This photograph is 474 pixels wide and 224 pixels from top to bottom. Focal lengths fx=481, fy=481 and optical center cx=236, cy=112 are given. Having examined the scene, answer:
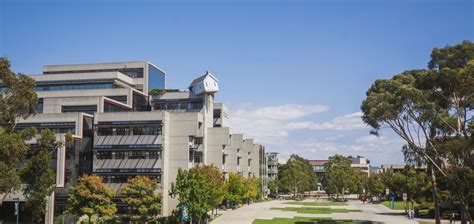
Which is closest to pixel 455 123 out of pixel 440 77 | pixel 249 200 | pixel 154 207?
pixel 440 77

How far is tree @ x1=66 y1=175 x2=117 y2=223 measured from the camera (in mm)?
54750

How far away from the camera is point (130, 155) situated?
233ft

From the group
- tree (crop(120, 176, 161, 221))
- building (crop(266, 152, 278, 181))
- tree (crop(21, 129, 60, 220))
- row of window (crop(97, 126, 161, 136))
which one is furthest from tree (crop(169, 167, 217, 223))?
building (crop(266, 152, 278, 181))

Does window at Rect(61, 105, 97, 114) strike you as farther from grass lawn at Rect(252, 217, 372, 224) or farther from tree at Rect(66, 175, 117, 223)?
grass lawn at Rect(252, 217, 372, 224)

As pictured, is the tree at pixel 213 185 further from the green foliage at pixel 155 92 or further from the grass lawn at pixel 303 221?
the green foliage at pixel 155 92

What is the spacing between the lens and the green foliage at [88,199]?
54.8 m

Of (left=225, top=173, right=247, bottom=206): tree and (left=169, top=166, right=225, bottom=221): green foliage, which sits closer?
(left=169, top=166, right=225, bottom=221): green foliage

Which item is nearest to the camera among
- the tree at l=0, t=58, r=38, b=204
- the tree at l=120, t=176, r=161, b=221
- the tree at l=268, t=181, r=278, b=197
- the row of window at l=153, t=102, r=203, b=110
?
the tree at l=0, t=58, r=38, b=204

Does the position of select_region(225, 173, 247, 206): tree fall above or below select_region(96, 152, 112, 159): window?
below

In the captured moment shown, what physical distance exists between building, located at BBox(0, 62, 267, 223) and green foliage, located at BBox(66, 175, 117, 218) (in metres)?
5.76

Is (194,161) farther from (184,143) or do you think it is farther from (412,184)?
(412,184)

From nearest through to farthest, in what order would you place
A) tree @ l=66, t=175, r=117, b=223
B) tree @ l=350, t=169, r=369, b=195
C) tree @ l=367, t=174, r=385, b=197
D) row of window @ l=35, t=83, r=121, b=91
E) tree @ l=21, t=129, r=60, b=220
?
tree @ l=21, t=129, r=60, b=220 → tree @ l=66, t=175, r=117, b=223 → row of window @ l=35, t=83, r=121, b=91 → tree @ l=367, t=174, r=385, b=197 → tree @ l=350, t=169, r=369, b=195

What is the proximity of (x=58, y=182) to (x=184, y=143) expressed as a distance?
1862 centimetres

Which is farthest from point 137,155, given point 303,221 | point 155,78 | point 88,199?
point 155,78
